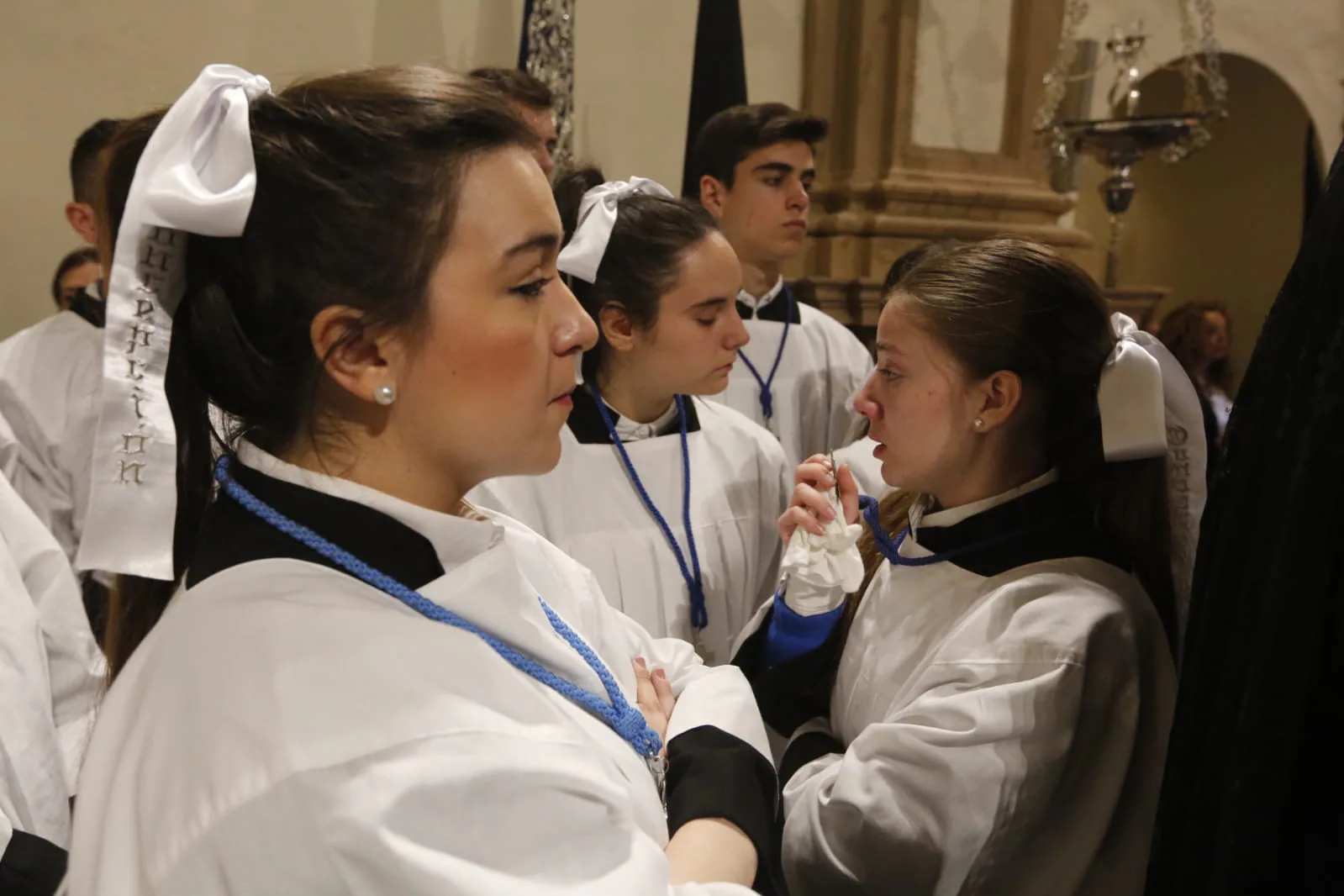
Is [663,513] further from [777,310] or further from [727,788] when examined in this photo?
[777,310]

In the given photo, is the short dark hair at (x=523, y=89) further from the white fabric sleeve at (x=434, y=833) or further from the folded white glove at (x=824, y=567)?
the white fabric sleeve at (x=434, y=833)

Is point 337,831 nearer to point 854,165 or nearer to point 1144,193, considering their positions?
point 854,165

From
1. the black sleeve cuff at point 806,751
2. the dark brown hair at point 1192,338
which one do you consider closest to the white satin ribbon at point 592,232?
the black sleeve cuff at point 806,751

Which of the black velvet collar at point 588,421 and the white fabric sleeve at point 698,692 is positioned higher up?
the black velvet collar at point 588,421

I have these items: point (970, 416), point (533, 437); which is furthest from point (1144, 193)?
point (533, 437)

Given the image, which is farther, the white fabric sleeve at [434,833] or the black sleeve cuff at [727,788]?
the black sleeve cuff at [727,788]

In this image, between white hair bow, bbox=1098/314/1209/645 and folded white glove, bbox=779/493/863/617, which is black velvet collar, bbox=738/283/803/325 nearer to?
folded white glove, bbox=779/493/863/617

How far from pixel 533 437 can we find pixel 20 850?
902mm

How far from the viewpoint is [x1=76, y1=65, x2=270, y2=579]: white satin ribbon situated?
2.98 feet

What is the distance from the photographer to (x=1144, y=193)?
898 cm

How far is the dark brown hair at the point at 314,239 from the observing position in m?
0.97

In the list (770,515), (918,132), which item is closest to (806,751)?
(770,515)

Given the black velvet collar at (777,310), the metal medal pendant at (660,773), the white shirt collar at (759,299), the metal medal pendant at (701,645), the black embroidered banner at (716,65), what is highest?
the black embroidered banner at (716,65)

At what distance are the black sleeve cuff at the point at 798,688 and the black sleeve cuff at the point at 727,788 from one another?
1.85 ft
